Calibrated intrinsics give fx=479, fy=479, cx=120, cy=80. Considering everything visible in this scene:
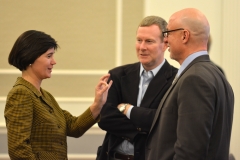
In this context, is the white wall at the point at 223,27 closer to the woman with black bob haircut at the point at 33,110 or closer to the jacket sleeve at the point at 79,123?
the jacket sleeve at the point at 79,123

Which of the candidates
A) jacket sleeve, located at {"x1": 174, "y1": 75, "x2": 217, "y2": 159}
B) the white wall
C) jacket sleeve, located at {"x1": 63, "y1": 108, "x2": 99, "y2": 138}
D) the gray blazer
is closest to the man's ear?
the gray blazer

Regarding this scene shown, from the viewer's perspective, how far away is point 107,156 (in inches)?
122

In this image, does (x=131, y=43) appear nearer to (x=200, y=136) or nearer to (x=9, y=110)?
(x=9, y=110)

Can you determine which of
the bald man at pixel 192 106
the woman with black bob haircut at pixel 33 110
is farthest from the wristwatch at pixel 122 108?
the bald man at pixel 192 106

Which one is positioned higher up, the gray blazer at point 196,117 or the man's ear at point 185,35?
the man's ear at point 185,35

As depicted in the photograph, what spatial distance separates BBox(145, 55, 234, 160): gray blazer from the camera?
218 cm

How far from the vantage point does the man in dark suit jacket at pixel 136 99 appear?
3.00m

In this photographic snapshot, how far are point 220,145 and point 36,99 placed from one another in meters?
1.12

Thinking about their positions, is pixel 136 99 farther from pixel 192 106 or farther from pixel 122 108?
pixel 192 106

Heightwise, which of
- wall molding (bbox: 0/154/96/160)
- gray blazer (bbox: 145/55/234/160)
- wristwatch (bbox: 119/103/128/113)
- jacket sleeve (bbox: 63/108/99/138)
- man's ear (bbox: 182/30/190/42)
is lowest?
wall molding (bbox: 0/154/96/160)

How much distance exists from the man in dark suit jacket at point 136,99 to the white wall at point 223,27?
1562 mm

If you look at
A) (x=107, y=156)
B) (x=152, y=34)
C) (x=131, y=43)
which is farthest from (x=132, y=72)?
(x=131, y=43)

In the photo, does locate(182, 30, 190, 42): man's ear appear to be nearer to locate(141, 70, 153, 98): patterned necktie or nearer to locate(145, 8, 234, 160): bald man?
locate(145, 8, 234, 160): bald man

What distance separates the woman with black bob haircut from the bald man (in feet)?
2.09
